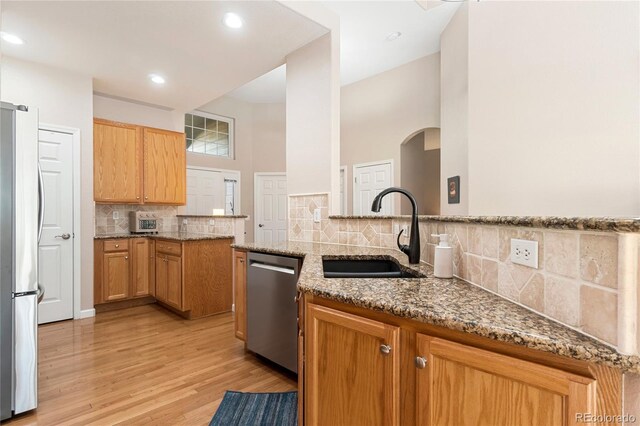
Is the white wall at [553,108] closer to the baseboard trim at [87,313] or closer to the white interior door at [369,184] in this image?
the white interior door at [369,184]

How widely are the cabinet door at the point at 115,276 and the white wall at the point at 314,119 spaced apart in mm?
2479

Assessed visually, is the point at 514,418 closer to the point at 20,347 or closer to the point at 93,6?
the point at 20,347

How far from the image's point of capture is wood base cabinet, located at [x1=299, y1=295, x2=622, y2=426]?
66cm

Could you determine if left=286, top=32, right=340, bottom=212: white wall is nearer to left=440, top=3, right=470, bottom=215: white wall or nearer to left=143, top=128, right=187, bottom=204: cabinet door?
left=440, top=3, right=470, bottom=215: white wall

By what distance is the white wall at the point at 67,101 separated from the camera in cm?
315

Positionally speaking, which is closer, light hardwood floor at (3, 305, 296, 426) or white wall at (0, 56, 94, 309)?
light hardwood floor at (3, 305, 296, 426)

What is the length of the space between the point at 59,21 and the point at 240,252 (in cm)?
240

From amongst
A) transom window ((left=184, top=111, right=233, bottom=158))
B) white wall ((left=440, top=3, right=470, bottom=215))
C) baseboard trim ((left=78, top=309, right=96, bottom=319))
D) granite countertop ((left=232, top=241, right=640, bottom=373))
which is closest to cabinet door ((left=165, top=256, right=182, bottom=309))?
baseboard trim ((left=78, top=309, right=96, bottom=319))

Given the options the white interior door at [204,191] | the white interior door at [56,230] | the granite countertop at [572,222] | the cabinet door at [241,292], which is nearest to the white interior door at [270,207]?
the white interior door at [204,191]

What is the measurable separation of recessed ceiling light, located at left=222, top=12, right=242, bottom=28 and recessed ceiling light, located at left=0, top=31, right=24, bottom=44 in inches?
75.9

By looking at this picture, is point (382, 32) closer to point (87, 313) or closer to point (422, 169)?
point (422, 169)

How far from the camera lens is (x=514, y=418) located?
0.73m

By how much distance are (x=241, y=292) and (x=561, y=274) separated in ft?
7.43

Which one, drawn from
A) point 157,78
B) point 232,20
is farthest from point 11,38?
point 232,20
